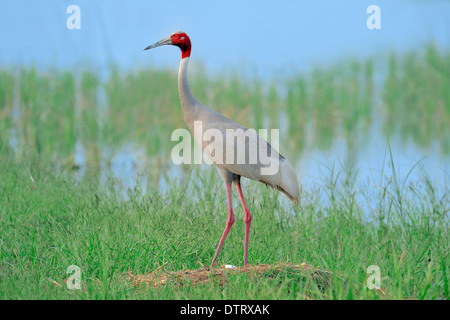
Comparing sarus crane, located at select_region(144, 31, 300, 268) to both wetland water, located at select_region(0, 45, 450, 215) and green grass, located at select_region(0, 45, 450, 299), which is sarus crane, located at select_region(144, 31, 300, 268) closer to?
green grass, located at select_region(0, 45, 450, 299)

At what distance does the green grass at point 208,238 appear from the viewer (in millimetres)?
4184

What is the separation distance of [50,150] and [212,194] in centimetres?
434

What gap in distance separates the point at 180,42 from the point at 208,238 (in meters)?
2.00

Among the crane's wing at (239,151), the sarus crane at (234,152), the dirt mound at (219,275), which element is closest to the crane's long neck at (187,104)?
the sarus crane at (234,152)

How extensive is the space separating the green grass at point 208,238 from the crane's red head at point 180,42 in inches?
64.8

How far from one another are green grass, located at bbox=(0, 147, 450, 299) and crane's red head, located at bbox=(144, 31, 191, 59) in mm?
1646

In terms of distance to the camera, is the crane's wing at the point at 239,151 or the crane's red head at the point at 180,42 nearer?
the crane's wing at the point at 239,151

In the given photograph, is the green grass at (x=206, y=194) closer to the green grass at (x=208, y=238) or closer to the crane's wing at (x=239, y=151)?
the green grass at (x=208, y=238)

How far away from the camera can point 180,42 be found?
582cm

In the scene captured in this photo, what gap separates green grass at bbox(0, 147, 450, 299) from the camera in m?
4.18

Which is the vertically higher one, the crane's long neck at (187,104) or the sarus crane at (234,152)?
the crane's long neck at (187,104)

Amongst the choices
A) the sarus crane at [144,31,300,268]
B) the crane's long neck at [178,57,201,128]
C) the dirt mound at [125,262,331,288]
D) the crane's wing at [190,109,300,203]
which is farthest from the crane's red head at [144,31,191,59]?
the dirt mound at [125,262,331,288]

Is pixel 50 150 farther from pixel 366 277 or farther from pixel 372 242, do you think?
pixel 366 277

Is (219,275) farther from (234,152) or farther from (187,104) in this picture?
(187,104)
